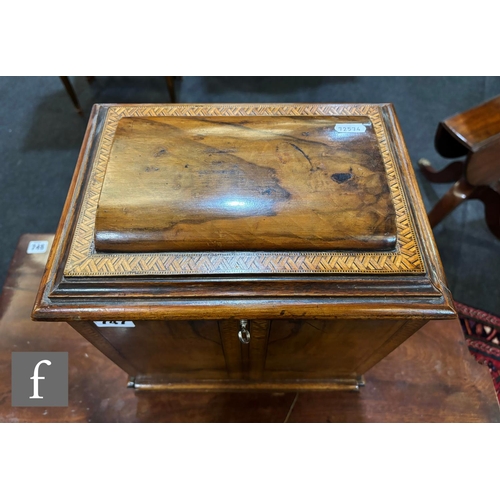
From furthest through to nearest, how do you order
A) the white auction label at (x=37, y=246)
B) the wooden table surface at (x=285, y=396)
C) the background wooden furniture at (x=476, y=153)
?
the white auction label at (x=37, y=246), the background wooden furniture at (x=476, y=153), the wooden table surface at (x=285, y=396)

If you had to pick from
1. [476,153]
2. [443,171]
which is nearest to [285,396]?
[476,153]

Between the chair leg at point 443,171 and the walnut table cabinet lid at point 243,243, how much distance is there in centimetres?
116

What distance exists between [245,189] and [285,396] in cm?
75

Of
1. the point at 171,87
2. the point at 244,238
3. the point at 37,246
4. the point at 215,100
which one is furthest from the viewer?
the point at 215,100

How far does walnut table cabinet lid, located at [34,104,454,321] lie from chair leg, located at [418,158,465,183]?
116 centimetres

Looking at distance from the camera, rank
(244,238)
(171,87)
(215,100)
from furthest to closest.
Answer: (215,100) < (171,87) < (244,238)

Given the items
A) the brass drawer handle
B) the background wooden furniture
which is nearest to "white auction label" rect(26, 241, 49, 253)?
the brass drawer handle

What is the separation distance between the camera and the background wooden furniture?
1.30 meters

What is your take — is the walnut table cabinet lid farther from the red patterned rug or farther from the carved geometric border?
the red patterned rug

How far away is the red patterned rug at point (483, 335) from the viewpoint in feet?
4.86

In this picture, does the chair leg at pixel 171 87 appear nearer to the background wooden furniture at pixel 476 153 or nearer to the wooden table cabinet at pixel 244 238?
the wooden table cabinet at pixel 244 238

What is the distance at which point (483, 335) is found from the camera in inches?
60.4

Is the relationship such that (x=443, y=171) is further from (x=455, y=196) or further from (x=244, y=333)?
(x=244, y=333)

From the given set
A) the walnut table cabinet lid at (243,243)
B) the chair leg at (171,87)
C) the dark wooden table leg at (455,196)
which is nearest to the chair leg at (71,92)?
the chair leg at (171,87)
